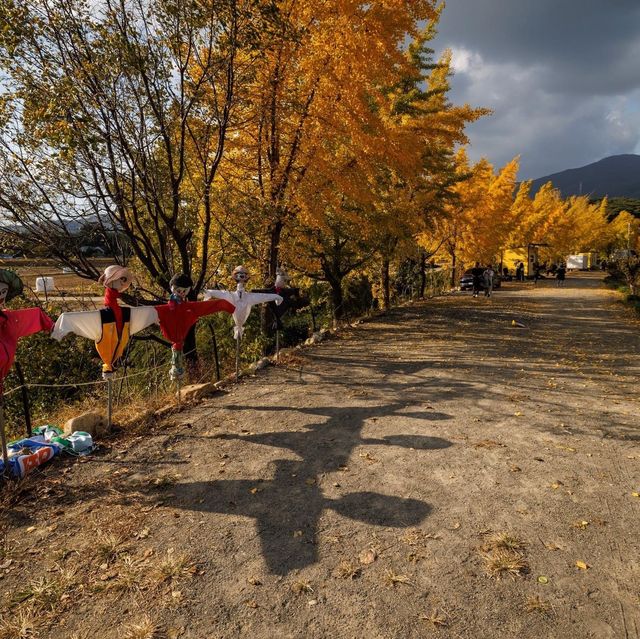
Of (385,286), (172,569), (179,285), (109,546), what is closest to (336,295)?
(385,286)

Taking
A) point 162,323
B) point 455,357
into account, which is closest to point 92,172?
point 162,323

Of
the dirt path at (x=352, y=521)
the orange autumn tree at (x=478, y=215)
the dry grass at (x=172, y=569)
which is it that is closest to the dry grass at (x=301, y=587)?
the dirt path at (x=352, y=521)

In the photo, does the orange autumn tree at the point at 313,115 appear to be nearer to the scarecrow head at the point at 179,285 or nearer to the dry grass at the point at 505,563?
the scarecrow head at the point at 179,285

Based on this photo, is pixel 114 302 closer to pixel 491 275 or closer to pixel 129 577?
pixel 129 577

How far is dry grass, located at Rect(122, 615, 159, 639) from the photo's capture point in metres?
2.46

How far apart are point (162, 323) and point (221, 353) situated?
28.3 ft

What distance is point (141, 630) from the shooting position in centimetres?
248

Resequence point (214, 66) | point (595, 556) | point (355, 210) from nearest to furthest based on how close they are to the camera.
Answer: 1. point (595, 556)
2. point (214, 66)
3. point (355, 210)

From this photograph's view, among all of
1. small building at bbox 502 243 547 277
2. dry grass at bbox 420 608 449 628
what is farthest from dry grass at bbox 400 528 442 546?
small building at bbox 502 243 547 277

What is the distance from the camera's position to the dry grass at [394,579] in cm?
284

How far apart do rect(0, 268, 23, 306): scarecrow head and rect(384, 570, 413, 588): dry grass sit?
154 inches

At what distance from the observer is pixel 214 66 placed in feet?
25.1

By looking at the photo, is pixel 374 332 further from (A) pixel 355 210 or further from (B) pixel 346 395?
(B) pixel 346 395

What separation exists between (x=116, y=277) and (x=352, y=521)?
3.42m
